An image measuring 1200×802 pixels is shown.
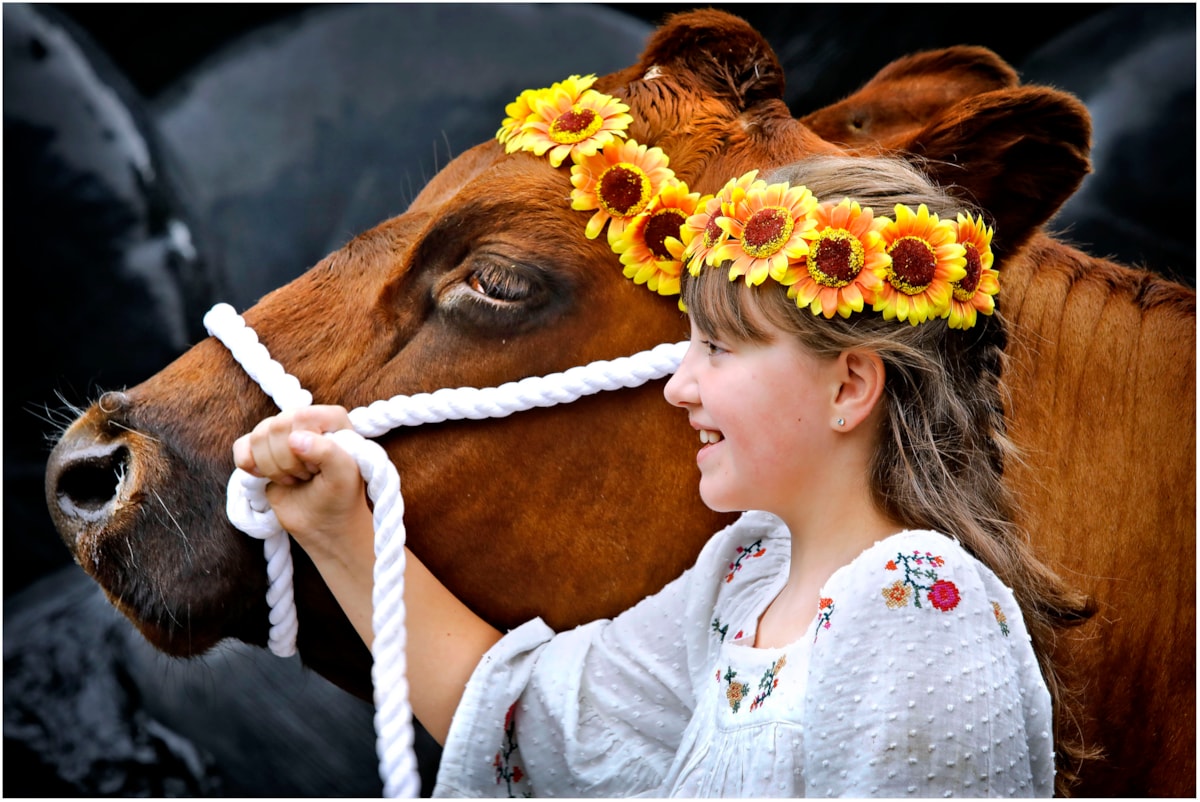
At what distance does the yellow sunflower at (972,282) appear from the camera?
1.52 m

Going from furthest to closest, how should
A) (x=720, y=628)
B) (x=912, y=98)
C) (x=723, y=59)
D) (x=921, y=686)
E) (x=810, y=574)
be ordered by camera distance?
(x=912, y=98)
(x=723, y=59)
(x=720, y=628)
(x=810, y=574)
(x=921, y=686)

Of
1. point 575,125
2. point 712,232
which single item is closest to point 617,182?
point 575,125

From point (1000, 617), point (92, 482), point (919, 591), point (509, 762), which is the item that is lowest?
point (509, 762)

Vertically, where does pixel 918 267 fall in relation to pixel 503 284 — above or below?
below

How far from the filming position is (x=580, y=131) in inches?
71.4

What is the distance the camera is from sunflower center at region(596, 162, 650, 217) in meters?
1.76

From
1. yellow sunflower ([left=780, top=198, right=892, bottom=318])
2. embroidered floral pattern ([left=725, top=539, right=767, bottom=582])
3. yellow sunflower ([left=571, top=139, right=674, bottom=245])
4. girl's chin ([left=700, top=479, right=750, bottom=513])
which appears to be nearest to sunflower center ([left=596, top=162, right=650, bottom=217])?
yellow sunflower ([left=571, top=139, right=674, bottom=245])

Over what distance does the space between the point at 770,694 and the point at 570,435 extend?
1.83 ft

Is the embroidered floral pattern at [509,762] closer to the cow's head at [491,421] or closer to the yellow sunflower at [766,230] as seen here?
the cow's head at [491,421]

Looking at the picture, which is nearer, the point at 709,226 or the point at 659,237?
the point at 709,226

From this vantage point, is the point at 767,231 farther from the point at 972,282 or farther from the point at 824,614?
the point at 824,614

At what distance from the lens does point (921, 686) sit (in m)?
1.33

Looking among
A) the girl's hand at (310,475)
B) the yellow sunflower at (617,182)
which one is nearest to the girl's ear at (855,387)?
the yellow sunflower at (617,182)

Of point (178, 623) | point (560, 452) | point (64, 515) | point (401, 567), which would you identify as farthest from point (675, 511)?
point (64, 515)
